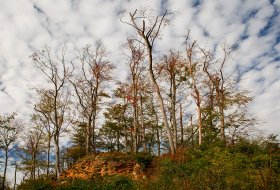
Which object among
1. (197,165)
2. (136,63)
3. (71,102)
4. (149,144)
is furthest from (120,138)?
(197,165)

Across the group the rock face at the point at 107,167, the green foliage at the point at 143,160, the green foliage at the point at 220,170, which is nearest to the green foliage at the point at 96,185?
the green foliage at the point at 220,170

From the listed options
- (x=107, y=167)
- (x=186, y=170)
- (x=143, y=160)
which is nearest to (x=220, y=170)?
(x=186, y=170)

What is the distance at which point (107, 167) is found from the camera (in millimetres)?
17797

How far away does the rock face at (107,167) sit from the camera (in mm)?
17062

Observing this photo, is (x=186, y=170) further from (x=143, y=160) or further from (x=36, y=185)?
(x=36, y=185)

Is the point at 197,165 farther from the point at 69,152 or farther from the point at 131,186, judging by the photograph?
the point at 69,152

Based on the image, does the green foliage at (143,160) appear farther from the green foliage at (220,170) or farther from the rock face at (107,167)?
the green foliage at (220,170)

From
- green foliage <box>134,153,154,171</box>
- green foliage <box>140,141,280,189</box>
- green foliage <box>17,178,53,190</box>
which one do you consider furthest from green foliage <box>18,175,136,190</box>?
green foliage <box>134,153,154,171</box>

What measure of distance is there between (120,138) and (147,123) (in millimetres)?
5430

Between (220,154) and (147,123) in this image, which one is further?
(147,123)

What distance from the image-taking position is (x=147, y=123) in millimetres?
32812

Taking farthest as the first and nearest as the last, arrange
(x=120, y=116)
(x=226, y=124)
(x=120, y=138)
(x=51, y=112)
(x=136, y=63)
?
(x=120, y=138) → (x=120, y=116) → (x=51, y=112) → (x=136, y=63) → (x=226, y=124)

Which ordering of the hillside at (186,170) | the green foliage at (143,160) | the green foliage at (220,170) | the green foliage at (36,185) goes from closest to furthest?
the green foliage at (220,170)
the hillside at (186,170)
the green foliage at (36,185)
the green foliage at (143,160)

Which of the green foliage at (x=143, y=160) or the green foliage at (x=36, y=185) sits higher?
the green foliage at (x=143, y=160)
